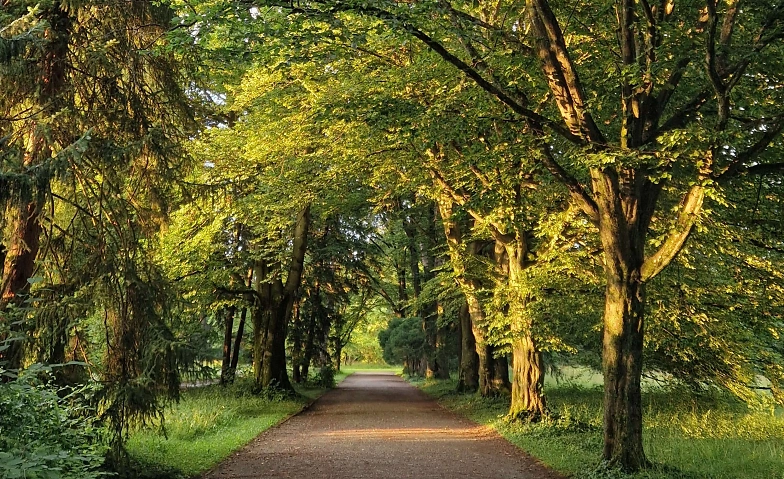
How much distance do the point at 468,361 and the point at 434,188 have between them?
9.29 metres

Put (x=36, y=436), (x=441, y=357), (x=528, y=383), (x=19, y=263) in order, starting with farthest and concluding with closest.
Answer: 1. (x=441, y=357)
2. (x=528, y=383)
3. (x=19, y=263)
4. (x=36, y=436)

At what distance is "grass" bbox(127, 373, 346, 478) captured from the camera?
854cm

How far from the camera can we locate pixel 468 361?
76.1 ft

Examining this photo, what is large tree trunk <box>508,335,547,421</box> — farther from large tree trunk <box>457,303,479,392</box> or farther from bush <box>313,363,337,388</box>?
bush <box>313,363,337,388</box>

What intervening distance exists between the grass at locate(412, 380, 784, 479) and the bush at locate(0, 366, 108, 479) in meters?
6.50

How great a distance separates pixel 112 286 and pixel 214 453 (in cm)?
419

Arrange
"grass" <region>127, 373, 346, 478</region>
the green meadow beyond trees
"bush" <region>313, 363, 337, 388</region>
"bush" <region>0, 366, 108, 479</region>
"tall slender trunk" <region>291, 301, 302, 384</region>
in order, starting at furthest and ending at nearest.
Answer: "bush" <region>313, 363, 337, 388</region>, "tall slender trunk" <region>291, 301, 302, 384</region>, "grass" <region>127, 373, 346, 478</region>, the green meadow beyond trees, "bush" <region>0, 366, 108, 479</region>

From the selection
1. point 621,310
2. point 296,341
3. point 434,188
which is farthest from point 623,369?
point 296,341

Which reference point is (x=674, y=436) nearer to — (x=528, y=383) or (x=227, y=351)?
(x=528, y=383)

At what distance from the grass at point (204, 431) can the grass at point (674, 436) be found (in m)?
5.45

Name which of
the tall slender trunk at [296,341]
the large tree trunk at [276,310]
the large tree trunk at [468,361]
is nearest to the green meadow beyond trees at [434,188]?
the large tree trunk at [276,310]

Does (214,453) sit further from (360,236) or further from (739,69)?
(360,236)

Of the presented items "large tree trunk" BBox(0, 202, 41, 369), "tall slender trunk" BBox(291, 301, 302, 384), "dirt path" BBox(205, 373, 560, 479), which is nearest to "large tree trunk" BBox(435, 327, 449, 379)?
"tall slender trunk" BBox(291, 301, 302, 384)

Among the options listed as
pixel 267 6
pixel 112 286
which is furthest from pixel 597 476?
pixel 267 6
